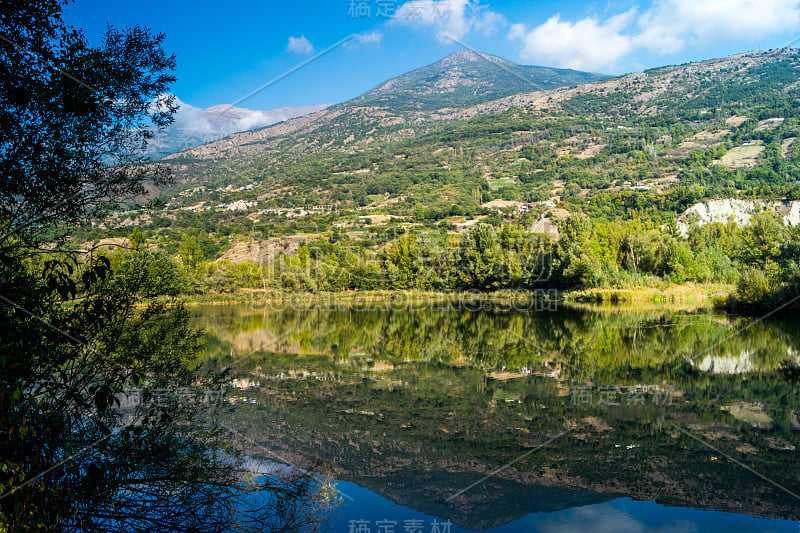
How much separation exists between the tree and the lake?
4.42 feet

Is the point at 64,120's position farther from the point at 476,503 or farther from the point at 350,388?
the point at 350,388

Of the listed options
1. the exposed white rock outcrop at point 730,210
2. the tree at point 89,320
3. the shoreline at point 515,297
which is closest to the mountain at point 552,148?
the exposed white rock outcrop at point 730,210

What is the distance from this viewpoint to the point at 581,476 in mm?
5648

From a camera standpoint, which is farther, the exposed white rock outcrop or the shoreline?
the exposed white rock outcrop

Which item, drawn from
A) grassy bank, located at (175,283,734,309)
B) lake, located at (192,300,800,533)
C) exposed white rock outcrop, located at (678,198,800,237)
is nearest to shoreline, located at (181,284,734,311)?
grassy bank, located at (175,283,734,309)

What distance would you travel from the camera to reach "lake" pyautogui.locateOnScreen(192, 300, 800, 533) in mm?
4980

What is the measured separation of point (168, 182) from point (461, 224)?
70180 mm

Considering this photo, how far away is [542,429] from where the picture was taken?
726cm

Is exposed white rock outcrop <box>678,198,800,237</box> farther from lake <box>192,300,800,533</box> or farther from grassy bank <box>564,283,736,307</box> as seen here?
lake <box>192,300,800,533</box>

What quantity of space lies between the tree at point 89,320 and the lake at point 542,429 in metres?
1.35

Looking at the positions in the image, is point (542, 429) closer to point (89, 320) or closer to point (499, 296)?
point (89, 320)

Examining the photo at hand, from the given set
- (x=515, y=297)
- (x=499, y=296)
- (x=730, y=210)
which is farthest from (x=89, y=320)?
(x=730, y=210)

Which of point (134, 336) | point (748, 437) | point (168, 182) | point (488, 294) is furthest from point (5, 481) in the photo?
point (488, 294)

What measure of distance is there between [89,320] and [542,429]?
604cm
